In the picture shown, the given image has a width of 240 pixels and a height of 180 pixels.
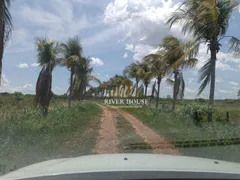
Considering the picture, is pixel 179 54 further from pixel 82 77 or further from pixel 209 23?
pixel 82 77

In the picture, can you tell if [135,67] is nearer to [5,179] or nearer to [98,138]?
[98,138]

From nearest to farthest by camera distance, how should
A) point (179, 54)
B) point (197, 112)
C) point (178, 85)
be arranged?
point (197, 112) → point (179, 54) → point (178, 85)

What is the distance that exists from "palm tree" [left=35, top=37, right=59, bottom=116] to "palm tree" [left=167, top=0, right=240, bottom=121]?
306 inches

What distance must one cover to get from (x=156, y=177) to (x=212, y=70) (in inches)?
516

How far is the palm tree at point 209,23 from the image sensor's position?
14.8 m

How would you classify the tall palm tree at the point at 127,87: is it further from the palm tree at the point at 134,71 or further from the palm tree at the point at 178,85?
the palm tree at the point at 178,85

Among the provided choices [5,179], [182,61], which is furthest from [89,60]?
[5,179]

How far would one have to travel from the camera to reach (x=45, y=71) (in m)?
20.7

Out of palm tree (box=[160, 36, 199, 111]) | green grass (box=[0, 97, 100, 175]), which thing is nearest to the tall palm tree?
palm tree (box=[160, 36, 199, 111])

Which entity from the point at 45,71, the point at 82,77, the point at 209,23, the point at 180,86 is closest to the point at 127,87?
the point at 82,77

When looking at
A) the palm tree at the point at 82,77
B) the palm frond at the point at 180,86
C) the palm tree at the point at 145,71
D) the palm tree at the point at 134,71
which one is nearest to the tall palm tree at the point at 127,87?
the palm tree at the point at 134,71

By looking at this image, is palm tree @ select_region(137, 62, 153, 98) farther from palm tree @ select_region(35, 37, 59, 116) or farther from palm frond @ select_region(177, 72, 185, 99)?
palm tree @ select_region(35, 37, 59, 116)

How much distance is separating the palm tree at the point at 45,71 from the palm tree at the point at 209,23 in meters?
7.77

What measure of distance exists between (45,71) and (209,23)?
31.9 feet
